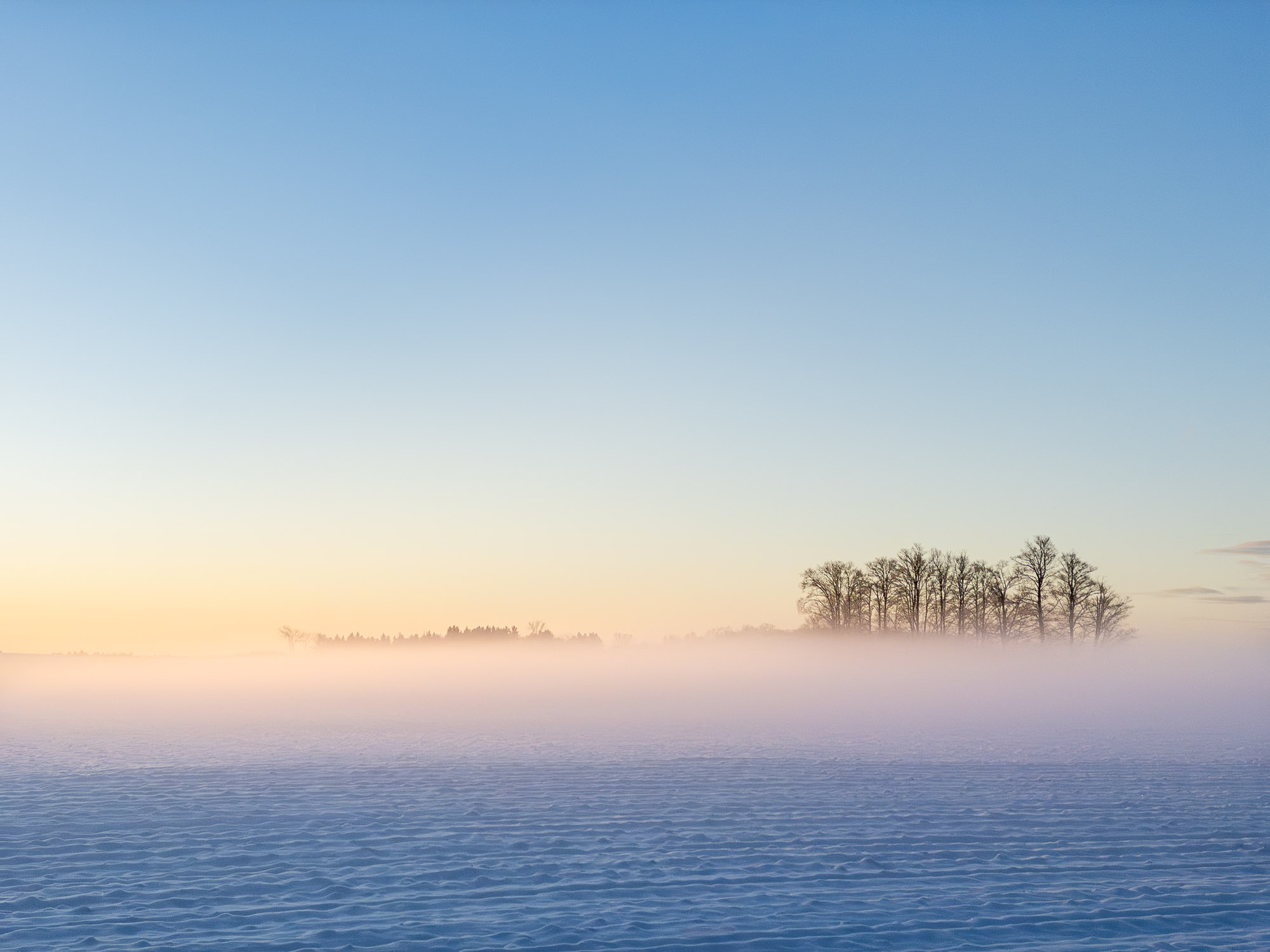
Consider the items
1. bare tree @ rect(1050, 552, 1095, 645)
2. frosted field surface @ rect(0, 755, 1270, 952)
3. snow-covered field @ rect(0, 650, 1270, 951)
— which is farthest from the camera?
bare tree @ rect(1050, 552, 1095, 645)

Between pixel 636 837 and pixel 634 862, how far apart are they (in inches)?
67.0

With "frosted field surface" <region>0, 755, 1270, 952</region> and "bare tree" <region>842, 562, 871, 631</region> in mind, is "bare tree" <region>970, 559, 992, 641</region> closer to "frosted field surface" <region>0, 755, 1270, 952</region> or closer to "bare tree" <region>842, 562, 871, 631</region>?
"bare tree" <region>842, 562, 871, 631</region>

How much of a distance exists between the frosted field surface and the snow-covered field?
61 millimetres

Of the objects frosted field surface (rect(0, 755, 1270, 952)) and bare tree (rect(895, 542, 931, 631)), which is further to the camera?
bare tree (rect(895, 542, 931, 631))

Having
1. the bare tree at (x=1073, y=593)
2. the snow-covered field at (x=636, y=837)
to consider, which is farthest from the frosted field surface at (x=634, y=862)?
the bare tree at (x=1073, y=593)

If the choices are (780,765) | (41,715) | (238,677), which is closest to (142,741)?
(41,715)

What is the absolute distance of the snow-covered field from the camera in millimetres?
10195

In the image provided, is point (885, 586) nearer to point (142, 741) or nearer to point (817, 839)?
point (142, 741)

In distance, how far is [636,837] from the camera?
14719 millimetres

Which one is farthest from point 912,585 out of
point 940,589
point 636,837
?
point 636,837

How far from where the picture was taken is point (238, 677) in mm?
109688

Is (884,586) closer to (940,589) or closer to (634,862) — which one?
(940,589)

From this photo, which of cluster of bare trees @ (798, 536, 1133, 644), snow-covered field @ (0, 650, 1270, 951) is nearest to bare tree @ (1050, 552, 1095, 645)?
cluster of bare trees @ (798, 536, 1133, 644)

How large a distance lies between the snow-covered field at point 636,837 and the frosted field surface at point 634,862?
0.20ft
